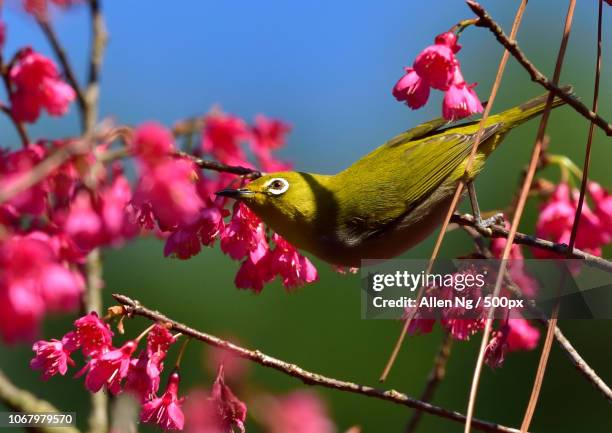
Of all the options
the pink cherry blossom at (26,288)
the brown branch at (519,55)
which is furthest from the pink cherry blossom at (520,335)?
the pink cherry blossom at (26,288)

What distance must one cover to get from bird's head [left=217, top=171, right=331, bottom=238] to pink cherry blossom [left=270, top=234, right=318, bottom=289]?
0.23 metres

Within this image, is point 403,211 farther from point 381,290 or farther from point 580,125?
point 580,125

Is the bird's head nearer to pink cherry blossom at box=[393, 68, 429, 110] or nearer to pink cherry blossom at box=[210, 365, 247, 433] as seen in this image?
pink cherry blossom at box=[393, 68, 429, 110]

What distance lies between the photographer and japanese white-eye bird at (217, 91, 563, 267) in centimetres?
323

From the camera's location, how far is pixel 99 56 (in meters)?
3.45

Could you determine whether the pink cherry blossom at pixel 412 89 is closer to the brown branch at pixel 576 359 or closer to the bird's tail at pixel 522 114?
the brown branch at pixel 576 359

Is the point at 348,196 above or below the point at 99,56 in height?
below

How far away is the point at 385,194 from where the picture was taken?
11.2 feet

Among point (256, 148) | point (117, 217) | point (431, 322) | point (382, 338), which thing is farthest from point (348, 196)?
point (382, 338)

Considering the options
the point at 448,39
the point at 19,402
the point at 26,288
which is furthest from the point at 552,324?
the point at 19,402

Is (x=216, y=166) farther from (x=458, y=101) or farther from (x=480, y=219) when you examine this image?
(x=480, y=219)

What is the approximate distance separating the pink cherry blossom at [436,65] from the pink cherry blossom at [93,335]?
1283mm

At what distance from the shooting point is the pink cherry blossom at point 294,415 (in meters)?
1.93

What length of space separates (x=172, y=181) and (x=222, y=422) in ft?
2.68
